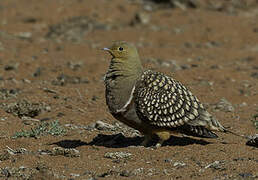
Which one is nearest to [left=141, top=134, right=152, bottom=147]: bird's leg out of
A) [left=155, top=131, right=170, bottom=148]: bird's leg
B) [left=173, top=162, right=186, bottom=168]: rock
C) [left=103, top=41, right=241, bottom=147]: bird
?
[left=103, top=41, right=241, bottom=147]: bird

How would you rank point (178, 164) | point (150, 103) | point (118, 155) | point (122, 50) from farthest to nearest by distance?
point (122, 50)
point (150, 103)
point (118, 155)
point (178, 164)

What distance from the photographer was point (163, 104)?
7109 mm

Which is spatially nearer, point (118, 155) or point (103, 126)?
point (118, 155)

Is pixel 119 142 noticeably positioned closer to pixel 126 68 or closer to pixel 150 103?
pixel 150 103

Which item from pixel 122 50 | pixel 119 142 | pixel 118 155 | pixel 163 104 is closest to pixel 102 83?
pixel 119 142

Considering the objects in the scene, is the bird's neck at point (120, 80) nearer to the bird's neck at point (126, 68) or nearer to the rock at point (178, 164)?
the bird's neck at point (126, 68)

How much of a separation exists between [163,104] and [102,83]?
4985 millimetres

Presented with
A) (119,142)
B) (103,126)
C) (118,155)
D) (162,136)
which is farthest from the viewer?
(103,126)

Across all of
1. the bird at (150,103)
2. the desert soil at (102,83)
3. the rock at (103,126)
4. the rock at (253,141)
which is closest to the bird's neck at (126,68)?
the bird at (150,103)

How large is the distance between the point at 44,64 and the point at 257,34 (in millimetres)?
6915

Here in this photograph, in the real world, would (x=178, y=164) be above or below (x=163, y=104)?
below

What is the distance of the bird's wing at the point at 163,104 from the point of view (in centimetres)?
707

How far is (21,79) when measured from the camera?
1221 cm

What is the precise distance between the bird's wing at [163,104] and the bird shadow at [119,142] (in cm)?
54
